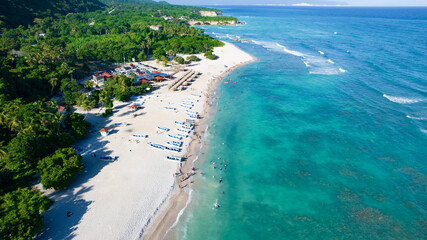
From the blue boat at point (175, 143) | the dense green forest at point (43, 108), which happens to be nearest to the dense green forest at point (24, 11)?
the dense green forest at point (43, 108)

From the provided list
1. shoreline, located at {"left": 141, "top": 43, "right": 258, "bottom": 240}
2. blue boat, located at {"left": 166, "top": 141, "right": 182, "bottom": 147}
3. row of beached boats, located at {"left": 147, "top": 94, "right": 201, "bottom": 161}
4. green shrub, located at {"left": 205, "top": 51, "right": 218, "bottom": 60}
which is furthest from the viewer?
green shrub, located at {"left": 205, "top": 51, "right": 218, "bottom": 60}

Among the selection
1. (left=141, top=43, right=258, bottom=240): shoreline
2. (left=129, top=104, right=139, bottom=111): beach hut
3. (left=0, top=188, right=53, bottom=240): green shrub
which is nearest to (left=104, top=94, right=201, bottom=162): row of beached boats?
(left=141, top=43, right=258, bottom=240): shoreline

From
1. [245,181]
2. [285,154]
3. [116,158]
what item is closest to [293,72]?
[285,154]

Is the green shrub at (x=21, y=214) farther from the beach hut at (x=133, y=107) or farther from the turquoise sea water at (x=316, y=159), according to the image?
the beach hut at (x=133, y=107)

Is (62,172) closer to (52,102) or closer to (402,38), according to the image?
(52,102)

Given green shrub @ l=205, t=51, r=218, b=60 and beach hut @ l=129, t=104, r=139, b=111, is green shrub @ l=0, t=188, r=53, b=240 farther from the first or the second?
green shrub @ l=205, t=51, r=218, b=60

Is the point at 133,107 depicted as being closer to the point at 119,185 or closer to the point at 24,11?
the point at 119,185
